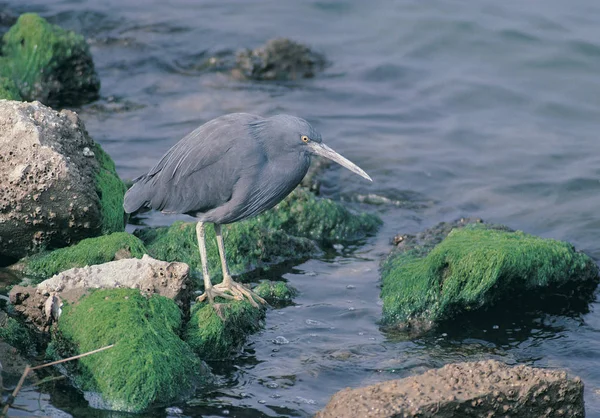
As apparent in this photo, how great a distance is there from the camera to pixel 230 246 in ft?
22.6

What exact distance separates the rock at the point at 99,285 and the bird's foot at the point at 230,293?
0.48 metres

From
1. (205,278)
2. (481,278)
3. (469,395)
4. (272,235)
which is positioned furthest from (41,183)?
(469,395)

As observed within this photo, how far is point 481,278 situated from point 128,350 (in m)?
2.61

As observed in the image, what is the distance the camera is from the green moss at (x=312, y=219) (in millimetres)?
7680

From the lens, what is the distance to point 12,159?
605 cm

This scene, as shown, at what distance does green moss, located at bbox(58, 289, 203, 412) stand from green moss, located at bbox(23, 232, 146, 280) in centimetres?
94

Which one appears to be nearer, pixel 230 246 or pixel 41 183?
pixel 41 183

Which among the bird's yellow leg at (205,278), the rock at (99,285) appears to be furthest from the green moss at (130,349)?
the bird's yellow leg at (205,278)

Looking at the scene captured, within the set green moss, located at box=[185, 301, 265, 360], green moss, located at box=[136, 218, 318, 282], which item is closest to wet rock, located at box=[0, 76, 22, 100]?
green moss, located at box=[136, 218, 318, 282]

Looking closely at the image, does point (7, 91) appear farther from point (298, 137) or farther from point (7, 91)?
point (298, 137)

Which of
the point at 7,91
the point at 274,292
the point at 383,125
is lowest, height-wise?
the point at 274,292

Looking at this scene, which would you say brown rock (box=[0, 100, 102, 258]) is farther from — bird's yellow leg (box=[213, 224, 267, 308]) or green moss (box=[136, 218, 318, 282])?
bird's yellow leg (box=[213, 224, 267, 308])

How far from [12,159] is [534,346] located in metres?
3.72

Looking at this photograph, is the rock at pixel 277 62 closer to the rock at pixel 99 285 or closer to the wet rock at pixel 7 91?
the wet rock at pixel 7 91
